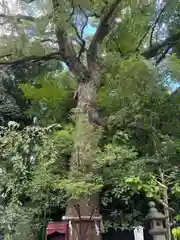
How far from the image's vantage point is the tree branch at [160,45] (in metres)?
6.13

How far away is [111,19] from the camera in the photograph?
218 inches

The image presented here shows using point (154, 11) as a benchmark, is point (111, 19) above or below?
below

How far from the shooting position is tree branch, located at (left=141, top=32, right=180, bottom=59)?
6.13 metres

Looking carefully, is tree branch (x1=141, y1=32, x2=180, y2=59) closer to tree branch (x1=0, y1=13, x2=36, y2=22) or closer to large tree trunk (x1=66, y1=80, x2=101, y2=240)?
tree branch (x1=0, y1=13, x2=36, y2=22)

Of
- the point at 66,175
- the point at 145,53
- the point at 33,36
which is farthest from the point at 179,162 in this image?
the point at 33,36

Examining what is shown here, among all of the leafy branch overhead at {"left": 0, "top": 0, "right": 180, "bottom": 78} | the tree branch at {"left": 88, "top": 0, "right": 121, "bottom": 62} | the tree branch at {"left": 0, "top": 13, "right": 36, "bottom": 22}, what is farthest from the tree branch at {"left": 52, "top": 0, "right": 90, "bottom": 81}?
the tree branch at {"left": 0, "top": 13, "right": 36, "bottom": 22}

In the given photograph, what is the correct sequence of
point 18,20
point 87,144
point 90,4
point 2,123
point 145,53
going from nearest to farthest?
point 87,144 < point 90,4 < point 18,20 < point 145,53 < point 2,123

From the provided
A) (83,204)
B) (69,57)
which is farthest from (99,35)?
(83,204)

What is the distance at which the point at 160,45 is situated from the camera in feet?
20.4

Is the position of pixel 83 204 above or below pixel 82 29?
below

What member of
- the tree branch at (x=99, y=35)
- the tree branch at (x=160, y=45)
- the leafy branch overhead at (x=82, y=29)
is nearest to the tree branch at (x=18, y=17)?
the leafy branch overhead at (x=82, y=29)

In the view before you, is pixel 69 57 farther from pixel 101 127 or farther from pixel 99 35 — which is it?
pixel 101 127

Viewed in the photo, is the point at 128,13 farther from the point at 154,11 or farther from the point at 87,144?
the point at 87,144

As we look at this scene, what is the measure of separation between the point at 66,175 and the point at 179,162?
5.22 feet
